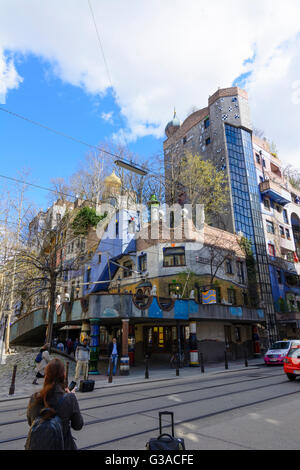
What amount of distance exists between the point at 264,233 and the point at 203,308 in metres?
18.3

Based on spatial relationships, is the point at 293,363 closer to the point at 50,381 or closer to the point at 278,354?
the point at 278,354

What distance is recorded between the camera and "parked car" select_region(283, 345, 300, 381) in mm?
11562

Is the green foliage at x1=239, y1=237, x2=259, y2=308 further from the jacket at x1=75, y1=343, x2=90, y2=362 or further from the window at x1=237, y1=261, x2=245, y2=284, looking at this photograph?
the jacket at x1=75, y1=343, x2=90, y2=362

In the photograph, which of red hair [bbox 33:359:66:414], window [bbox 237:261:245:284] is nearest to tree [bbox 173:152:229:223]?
window [bbox 237:261:245:284]

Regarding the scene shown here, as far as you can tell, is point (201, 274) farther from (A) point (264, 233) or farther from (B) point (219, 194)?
(A) point (264, 233)

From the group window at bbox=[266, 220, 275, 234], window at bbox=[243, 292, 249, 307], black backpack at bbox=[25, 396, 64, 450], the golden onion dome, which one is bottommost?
black backpack at bbox=[25, 396, 64, 450]

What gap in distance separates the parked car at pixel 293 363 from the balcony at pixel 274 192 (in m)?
27.3

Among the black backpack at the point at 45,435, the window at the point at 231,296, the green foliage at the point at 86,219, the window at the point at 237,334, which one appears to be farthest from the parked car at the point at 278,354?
the green foliage at the point at 86,219

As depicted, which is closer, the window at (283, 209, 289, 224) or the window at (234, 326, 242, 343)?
the window at (234, 326, 242, 343)

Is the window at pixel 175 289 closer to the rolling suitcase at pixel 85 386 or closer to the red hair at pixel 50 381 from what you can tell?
the rolling suitcase at pixel 85 386

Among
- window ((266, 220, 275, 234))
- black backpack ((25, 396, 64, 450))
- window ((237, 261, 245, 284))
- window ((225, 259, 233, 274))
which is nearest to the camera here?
black backpack ((25, 396, 64, 450))

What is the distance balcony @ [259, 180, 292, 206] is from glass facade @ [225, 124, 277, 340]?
811mm
